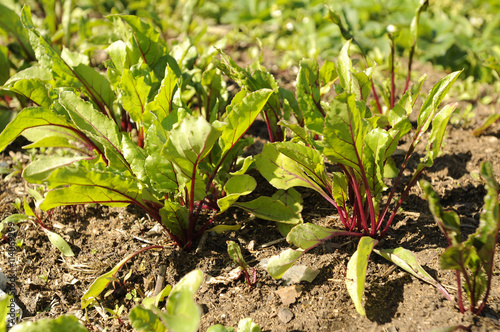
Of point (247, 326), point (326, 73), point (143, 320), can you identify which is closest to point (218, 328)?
point (247, 326)

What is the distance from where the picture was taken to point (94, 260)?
6.86ft

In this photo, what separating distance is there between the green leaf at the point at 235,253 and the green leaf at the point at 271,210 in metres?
0.29

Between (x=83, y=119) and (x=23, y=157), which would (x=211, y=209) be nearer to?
(x=83, y=119)

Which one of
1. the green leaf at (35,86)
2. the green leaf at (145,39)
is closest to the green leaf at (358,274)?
the green leaf at (145,39)

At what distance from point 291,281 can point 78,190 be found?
0.95m

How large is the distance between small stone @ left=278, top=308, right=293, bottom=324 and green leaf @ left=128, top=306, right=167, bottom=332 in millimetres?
483

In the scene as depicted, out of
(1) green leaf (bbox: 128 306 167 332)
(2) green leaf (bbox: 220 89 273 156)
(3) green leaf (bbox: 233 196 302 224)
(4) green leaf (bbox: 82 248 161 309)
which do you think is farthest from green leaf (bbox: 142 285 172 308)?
(2) green leaf (bbox: 220 89 273 156)

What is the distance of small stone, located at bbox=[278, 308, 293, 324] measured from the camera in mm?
1735

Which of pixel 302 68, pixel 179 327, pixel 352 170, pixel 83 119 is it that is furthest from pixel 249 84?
pixel 179 327

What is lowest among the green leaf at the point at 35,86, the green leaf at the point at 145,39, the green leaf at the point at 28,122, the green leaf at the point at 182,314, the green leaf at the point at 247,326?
the green leaf at the point at 247,326

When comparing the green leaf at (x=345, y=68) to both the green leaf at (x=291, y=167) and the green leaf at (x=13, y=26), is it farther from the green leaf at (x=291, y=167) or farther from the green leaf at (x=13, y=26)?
the green leaf at (x=13, y=26)

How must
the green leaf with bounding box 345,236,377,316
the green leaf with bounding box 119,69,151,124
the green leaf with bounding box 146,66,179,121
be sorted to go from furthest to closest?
the green leaf with bounding box 119,69,151,124 < the green leaf with bounding box 146,66,179,121 < the green leaf with bounding box 345,236,377,316

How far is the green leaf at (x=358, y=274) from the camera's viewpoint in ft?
Answer: 5.24

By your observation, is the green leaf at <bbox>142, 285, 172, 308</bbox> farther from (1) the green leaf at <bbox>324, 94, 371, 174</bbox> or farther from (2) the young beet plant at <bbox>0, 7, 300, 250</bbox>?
(1) the green leaf at <bbox>324, 94, 371, 174</bbox>
